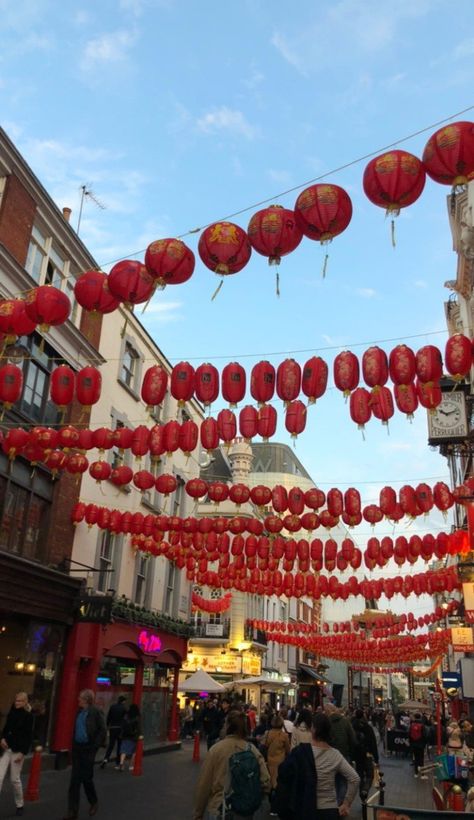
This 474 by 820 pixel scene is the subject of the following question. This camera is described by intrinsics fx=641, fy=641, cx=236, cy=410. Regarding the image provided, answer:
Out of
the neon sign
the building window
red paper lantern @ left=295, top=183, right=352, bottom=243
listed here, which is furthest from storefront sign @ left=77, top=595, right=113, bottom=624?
red paper lantern @ left=295, top=183, right=352, bottom=243

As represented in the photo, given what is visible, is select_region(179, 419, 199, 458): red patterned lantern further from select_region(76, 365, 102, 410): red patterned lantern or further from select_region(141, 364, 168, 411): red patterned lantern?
select_region(76, 365, 102, 410): red patterned lantern

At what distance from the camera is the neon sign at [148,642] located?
2116 centimetres

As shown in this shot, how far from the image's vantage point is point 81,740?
9.25m

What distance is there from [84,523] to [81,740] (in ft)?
32.5

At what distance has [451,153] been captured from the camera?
22.0ft

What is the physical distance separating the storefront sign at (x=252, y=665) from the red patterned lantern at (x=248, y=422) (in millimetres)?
30650

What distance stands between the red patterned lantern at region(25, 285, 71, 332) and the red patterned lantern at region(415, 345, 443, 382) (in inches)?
219

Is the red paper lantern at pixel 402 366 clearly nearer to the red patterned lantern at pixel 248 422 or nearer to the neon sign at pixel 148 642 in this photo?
the red patterned lantern at pixel 248 422

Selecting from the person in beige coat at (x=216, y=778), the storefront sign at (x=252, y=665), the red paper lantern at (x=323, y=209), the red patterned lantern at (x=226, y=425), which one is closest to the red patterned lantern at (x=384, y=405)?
the red patterned lantern at (x=226, y=425)

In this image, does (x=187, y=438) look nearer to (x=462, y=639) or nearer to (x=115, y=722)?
(x=115, y=722)

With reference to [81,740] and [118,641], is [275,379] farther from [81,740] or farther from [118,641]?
[118,641]

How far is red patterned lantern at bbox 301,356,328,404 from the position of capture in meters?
10.8

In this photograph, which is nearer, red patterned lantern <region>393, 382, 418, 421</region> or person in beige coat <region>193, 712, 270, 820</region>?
person in beige coat <region>193, 712, 270, 820</region>

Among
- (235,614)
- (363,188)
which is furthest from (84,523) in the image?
(235,614)
